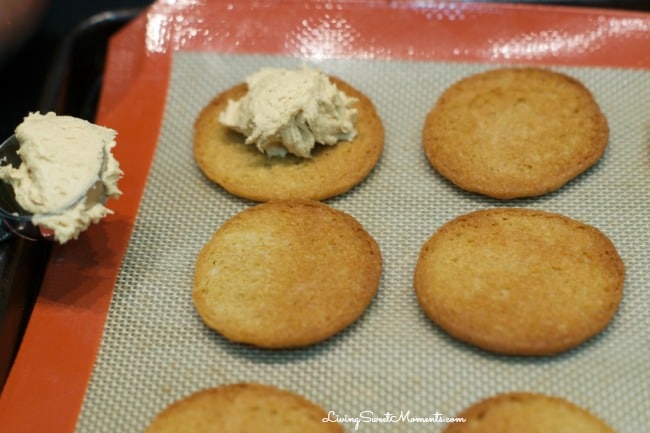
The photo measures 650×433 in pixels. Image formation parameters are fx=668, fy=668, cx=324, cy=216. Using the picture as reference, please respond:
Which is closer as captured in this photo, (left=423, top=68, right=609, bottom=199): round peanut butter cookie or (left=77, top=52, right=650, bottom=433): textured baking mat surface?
(left=77, top=52, right=650, bottom=433): textured baking mat surface

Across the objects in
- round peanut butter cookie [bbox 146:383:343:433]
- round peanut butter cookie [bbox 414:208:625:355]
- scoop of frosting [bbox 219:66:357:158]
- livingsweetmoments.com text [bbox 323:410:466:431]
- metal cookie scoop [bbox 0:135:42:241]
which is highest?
scoop of frosting [bbox 219:66:357:158]

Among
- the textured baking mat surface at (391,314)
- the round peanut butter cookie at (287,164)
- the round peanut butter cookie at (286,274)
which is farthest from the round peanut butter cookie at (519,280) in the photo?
the round peanut butter cookie at (287,164)

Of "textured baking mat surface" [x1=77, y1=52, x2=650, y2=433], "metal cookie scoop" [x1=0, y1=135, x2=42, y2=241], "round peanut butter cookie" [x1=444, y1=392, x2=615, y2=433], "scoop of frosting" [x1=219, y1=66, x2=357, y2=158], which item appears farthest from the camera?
"scoop of frosting" [x1=219, y1=66, x2=357, y2=158]

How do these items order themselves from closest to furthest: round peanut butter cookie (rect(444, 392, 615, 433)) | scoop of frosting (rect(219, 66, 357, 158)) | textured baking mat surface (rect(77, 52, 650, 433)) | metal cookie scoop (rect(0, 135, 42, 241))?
round peanut butter cookie (rect(444, 392, 615, 433))
textured baking mat surface (rect(77, 52, 650, 433))
metal cookie scoop (rect(0, 135, 42, 241))
scoop of frosting (rect(219, 66, 357, 158))

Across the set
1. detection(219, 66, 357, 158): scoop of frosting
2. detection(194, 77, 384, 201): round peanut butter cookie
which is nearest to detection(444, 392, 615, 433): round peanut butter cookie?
detection(194, 77, 384, 201): round peanut butter cookie

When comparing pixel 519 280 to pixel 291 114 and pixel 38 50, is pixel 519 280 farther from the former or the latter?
pixel 38 50

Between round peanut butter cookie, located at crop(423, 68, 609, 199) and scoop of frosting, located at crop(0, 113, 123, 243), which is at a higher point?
round peanut butter cookie, located at crop(423, 68, 609, 199)

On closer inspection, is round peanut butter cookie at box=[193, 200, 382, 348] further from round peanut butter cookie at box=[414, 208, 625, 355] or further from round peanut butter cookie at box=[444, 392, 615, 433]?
round peanut butter cookie at box=[444, 392, 615, 433]
